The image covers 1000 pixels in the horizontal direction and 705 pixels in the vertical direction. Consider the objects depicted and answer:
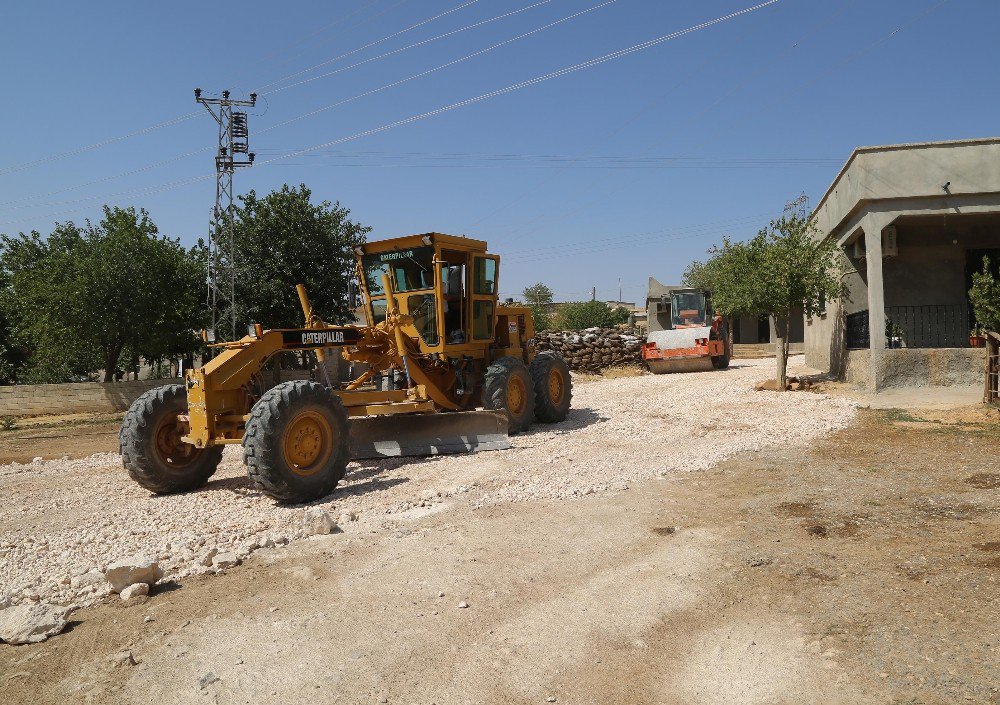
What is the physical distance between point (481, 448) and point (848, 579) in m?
5.62

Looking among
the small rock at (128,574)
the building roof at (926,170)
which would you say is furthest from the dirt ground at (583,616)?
the building roof at (926,170)

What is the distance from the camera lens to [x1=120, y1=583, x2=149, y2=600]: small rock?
14.5ft

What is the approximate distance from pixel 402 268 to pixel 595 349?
17289 millimetres

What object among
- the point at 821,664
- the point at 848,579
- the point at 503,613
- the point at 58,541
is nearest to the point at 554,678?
Answer: the point at 503,613

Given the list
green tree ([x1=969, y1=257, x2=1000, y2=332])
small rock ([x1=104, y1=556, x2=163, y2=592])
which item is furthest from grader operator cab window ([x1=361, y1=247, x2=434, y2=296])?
green tree ([x1=969, y1=257, x2=1000, y2=332])

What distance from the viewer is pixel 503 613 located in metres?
4.08

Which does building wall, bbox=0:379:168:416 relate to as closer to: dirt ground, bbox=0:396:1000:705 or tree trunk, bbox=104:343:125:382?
tree trunk, bbox=104:343:125:382

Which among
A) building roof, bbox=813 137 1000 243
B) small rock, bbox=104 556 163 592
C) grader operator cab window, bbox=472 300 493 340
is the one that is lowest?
small rock, bbox=104 556 163 592

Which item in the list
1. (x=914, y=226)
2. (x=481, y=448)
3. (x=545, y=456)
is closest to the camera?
(x=545, y=456)

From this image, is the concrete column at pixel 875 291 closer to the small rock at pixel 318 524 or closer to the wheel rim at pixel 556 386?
the wheel rim at pixel 556 386

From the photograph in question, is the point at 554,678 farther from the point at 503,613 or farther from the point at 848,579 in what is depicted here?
the point at 848,579

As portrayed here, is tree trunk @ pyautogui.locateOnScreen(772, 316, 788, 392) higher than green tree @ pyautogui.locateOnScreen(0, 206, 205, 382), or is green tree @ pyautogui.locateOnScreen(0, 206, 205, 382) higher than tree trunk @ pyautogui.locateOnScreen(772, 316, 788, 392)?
green tree @ pyautogui.locateOnScreen(0, 206, 205, 382)

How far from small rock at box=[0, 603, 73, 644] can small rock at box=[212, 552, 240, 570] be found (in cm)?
101

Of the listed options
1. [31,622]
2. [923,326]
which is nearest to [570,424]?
[923,326]
